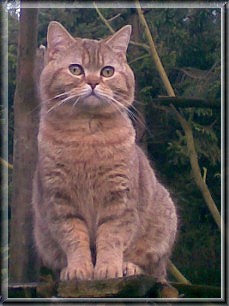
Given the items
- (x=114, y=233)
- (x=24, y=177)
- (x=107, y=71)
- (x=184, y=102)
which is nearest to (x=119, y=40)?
(x=107, y=71)

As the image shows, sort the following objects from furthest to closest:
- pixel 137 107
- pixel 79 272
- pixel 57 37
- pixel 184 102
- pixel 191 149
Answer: pixel 137 107
pixel 191 149
pixel 184 102
pixel 57 37
pixel 79 272

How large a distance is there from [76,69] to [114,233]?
0.62 metres

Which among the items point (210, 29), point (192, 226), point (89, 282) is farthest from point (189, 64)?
point (89, 282)

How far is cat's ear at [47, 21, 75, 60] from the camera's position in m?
2.35

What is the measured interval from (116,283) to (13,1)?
6.54 feet

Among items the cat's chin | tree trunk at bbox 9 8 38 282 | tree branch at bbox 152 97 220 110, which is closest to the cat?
the cat's chin

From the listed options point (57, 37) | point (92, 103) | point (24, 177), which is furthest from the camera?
point (24, 177)

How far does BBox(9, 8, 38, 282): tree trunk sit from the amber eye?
2.09ft

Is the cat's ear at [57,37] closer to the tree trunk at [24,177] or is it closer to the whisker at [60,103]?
the whisker at [60,103]

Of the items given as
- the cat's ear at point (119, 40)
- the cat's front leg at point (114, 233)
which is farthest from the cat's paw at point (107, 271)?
the cat's ear at point (119, 40)

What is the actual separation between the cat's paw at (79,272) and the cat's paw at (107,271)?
0.03m

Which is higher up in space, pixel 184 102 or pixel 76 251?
pixel 184 102

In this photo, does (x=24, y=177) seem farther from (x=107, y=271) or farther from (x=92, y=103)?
(x=107, y=271)

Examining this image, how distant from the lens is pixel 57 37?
2.37 metres
